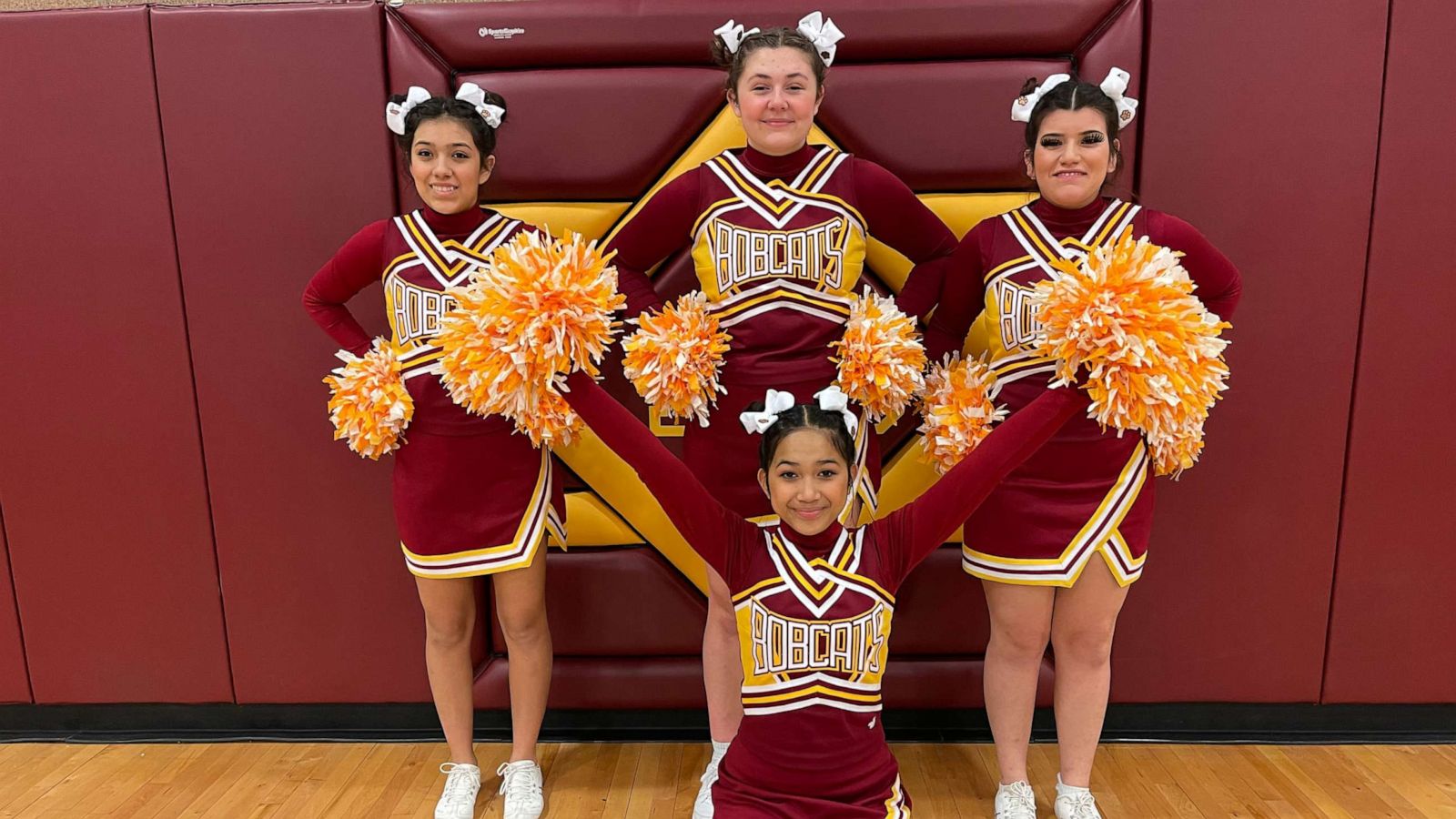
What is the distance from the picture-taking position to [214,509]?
2141mm

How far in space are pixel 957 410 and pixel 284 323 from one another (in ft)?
5.10

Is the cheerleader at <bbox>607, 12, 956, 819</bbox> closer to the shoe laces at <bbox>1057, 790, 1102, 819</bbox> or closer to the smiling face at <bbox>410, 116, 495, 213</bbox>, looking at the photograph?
the smiling face at <bbox>410, 116, 495, 213</bbox>

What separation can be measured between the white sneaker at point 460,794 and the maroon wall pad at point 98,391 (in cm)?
75

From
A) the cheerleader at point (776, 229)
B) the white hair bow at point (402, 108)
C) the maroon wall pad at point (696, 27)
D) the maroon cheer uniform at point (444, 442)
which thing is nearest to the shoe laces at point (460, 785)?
the maroon cheer uniform at point (444, 442)

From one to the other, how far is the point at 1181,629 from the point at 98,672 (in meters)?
2.71

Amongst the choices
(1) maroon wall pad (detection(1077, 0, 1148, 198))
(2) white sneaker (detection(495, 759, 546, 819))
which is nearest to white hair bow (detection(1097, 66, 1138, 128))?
(1) maroon wall pad (detection(1077, 0, 1148, 198))

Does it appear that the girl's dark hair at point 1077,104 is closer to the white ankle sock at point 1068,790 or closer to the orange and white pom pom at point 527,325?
the orange and white pom pom at point 527,325

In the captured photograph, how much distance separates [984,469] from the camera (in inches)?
53.6

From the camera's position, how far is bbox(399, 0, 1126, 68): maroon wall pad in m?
1.91

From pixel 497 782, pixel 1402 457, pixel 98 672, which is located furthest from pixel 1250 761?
pixel 98 672

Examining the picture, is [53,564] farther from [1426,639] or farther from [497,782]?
[1426,639]

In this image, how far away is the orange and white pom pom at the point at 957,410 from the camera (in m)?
1.61

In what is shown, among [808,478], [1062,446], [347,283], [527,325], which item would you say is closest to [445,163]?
[347,283]

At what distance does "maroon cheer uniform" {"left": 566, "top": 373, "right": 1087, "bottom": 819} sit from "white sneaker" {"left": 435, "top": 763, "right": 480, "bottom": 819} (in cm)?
74
